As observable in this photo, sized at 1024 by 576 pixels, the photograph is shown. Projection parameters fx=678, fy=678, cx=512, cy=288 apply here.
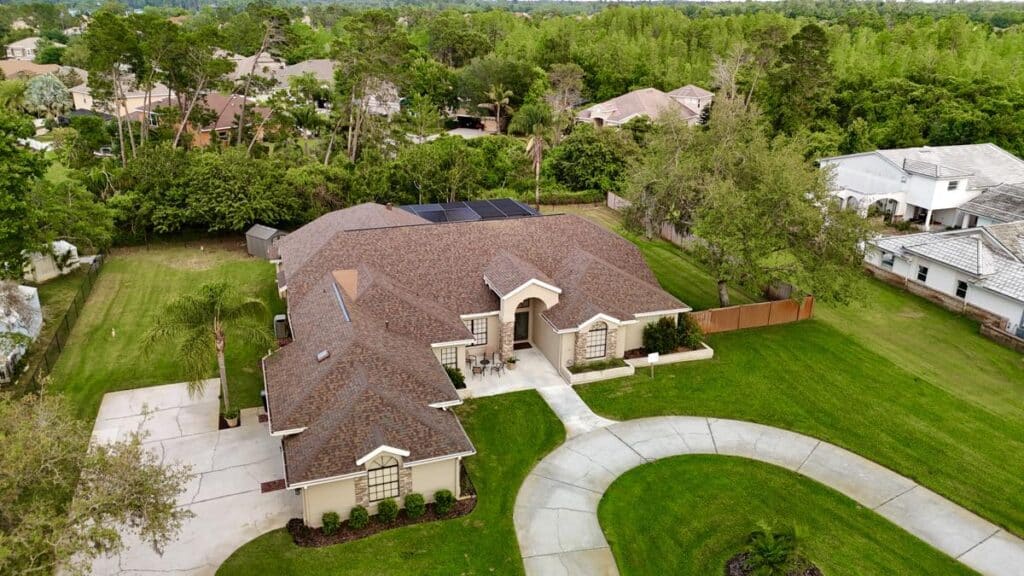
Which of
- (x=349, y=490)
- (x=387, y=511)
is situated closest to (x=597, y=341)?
(x=387, y=511)

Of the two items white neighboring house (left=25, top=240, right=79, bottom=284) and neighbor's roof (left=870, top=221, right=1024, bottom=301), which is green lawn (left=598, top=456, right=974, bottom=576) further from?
white neighboring house (left=25, top=240, right=79, bottom=284)

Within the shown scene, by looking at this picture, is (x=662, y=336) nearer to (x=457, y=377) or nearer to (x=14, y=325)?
(x=457, y=377)

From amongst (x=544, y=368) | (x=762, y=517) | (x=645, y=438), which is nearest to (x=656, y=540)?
(x=762, y=517)

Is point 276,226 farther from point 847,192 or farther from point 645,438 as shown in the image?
point 847,192

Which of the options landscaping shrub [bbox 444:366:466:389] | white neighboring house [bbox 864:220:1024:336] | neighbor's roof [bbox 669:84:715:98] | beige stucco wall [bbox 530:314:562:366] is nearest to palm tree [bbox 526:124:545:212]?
beige stucco wall [bbox 530:314:562:366]

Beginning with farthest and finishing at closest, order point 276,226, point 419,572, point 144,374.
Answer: point 276,226 < point 144,374 < point 419,572

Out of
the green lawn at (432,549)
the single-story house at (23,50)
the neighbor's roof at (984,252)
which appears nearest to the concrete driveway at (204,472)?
the green lawn at (432,549)
